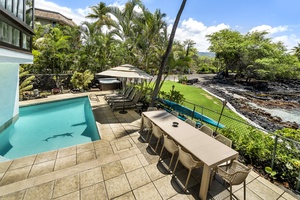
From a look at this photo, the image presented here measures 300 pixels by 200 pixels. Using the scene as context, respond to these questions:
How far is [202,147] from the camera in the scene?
396cm

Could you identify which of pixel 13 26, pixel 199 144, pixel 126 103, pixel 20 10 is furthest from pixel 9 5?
pixel 199 144

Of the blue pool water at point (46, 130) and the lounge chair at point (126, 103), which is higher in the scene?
the lounge chair at point (126, 103)

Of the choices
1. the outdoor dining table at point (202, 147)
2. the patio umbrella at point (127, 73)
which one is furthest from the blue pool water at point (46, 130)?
the outdoor dining table at point (202, 147)

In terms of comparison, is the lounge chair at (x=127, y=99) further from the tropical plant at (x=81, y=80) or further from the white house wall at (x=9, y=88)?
the tropical plant at (x=81, y=80)

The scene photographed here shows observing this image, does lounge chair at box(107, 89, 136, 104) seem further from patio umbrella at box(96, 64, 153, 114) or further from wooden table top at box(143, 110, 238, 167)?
wooden table top at box(143, 110, 238, 167)

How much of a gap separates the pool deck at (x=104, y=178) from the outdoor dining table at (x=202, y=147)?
0.72 metres

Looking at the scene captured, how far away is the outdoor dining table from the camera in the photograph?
3422 millimetres

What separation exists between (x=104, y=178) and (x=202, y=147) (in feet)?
8.76

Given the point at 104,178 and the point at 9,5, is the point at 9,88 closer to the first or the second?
the point at 9,5

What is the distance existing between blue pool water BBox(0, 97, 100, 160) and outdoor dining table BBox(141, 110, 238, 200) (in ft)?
12.4

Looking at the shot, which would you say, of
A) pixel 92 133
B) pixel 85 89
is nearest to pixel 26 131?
pixel 92 133

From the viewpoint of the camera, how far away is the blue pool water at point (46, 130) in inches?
252

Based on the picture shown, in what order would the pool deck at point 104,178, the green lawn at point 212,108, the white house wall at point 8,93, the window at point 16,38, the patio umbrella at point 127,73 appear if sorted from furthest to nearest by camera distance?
1. the green lawn at point 212,108
2. the patio umbrella at point 127,73
3. the white house wall at point 8,93
4. the window at point 16,38
5. the pool deck at point 104,178

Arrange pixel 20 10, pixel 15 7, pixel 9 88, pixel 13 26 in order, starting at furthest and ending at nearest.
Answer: pixel 9 88
pixel 20 10
pixel 13 26
pixel 15 7
